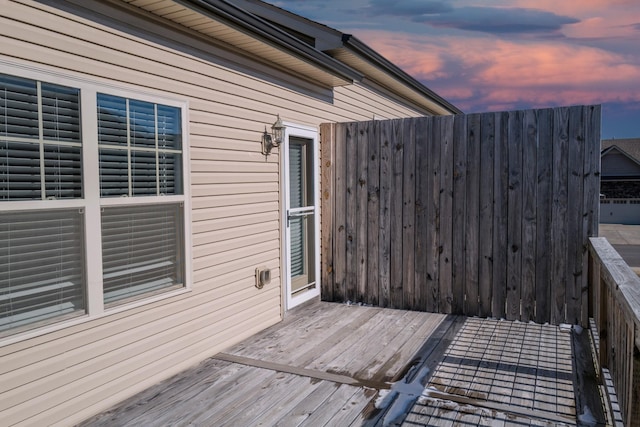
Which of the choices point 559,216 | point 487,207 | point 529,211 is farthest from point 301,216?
point 559,216

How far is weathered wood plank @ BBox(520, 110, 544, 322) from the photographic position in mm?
4789

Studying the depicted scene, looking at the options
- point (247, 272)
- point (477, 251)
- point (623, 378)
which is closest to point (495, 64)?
point (477, 251)

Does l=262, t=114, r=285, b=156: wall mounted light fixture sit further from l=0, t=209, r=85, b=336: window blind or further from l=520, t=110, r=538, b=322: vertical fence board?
l=520, t=110, r=538, b=322: vertical fence board

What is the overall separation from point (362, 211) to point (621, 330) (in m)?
3.30

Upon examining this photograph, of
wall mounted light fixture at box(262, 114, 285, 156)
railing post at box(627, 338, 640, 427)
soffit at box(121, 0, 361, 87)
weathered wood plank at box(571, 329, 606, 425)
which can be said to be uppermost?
soffit at box(121, 0, 361, 87)

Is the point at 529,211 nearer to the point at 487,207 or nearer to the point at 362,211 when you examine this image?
the point at 487,207

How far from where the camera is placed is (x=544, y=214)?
188 inches

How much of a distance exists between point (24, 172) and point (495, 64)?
614 inches

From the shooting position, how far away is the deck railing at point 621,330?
83.5 inches

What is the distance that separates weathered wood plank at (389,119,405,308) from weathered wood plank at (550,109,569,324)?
1.54 m

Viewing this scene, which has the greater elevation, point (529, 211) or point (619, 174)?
point (619, 174)

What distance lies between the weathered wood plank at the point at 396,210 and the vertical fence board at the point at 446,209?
45 cm

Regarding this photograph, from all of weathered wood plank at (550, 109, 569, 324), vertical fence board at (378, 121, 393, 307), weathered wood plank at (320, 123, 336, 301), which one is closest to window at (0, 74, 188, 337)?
weathered wood plank at (320, 123, 336, 301)

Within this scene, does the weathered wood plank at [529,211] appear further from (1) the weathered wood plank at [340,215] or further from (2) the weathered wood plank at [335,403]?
(2) the weathered wood plank at [335,403]
